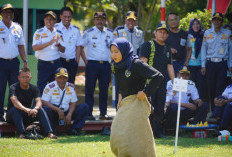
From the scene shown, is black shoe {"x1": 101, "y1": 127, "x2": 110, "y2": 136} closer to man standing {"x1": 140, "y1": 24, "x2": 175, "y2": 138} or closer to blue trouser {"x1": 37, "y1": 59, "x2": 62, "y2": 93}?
man standing {"x1": 140, "y1": 24, "x2": 175, "y2": 138}

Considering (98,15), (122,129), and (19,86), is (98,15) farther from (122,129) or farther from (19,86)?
(122,129)

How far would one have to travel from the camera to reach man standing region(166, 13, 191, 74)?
1106 cm

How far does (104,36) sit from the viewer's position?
10711 millimetres

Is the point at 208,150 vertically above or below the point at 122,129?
below

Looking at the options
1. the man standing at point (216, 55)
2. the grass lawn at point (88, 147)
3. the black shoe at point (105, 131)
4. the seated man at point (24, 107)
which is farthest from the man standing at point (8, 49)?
the man standing at point (216, 55)

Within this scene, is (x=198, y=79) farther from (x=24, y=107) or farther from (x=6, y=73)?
(x=6, y=73)

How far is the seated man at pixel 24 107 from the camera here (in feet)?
30.8

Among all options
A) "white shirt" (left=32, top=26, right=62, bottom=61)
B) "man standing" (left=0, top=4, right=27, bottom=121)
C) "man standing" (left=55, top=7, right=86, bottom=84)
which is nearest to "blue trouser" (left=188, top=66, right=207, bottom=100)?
"man standing" (left=55, top=7, right=86, bottom=84)

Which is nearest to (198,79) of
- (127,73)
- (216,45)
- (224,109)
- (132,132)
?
(216,45)

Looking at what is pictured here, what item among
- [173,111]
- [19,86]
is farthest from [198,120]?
[19,86]

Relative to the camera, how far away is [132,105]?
6.27 metres

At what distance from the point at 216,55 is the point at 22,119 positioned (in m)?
4.60

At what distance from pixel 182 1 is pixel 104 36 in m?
7.76

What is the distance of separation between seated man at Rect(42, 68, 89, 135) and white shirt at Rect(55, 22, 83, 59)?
2.21 ft
